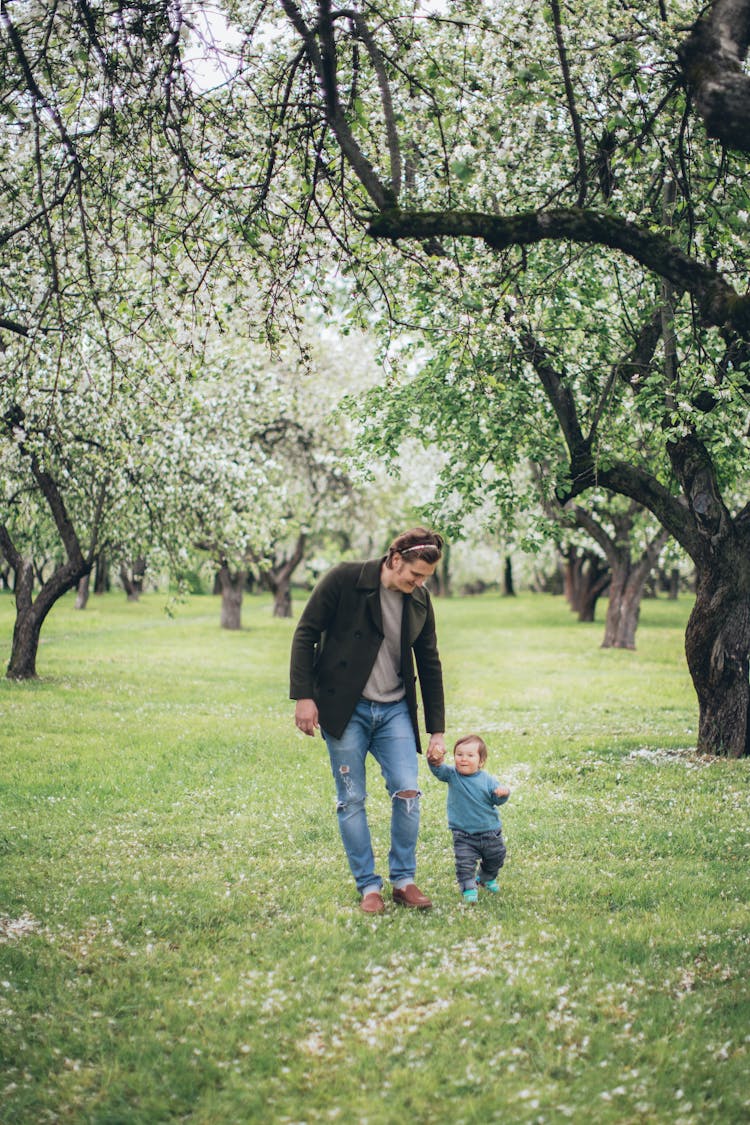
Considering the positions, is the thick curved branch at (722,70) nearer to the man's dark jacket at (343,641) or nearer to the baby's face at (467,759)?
the man's dark jacket at (343,641)

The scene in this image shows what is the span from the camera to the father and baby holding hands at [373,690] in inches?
273

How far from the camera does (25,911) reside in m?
7.17

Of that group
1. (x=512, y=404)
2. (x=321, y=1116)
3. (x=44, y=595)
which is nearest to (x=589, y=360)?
(x=512, y=404)

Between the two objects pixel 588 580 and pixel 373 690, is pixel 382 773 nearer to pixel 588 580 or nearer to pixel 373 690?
pixel 373 690

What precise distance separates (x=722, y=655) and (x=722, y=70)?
348 inches

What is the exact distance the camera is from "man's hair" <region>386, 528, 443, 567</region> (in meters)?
6.82

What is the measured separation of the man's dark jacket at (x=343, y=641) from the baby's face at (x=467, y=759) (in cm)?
42

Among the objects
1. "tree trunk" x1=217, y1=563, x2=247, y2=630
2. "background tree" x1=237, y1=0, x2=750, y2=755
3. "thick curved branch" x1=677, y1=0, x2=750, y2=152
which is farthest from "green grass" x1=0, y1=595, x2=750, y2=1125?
"tree trunk" x1=217, y1=563, x2=247, y2=630

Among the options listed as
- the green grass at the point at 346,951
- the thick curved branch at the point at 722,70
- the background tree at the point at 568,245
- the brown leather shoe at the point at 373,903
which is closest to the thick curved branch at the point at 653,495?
the background tree at the point at 568,245

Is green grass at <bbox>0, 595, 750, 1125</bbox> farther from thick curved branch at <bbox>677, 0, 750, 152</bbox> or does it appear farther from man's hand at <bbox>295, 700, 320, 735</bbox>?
thick curved branch at <bbox>677, 0, 750, 152</bbox>

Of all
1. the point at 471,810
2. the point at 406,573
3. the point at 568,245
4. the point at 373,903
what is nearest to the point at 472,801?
the point at 471,810

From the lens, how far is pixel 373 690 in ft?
23.1

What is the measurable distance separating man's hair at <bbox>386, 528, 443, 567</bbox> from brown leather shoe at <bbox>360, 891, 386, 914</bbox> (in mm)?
2399

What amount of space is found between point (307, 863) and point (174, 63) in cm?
691
